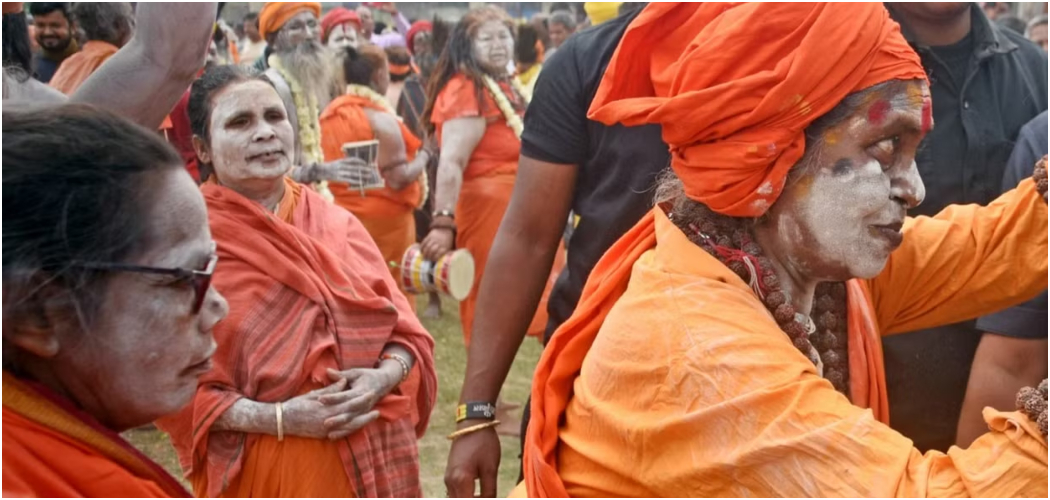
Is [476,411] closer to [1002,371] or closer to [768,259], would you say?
[768,259]

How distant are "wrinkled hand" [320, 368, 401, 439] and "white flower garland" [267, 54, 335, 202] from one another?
2638 mm

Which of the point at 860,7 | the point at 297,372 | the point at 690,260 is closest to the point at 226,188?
the point at 297,372

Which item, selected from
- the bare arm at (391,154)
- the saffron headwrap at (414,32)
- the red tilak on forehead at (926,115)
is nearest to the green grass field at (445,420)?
the bare arm at (391,154)

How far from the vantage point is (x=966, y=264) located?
2.77 metres

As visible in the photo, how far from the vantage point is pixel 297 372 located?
355 centimetres

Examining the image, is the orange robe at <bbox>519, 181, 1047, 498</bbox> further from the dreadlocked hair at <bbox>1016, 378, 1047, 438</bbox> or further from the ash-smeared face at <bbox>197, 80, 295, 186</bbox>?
the ash-smeared face at <bbox>197, 80, 295, 186</bbox>

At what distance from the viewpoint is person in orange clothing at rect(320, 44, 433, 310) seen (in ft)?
24.4

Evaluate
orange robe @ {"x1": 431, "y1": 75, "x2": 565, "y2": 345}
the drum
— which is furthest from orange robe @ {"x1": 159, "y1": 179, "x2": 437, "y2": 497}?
orange robe @ {"x1": 431, "y1": 75, "x2": 565, "y2": 345}

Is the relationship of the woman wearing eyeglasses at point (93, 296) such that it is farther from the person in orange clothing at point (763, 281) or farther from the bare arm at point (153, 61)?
the bare arm at point (153, 61)

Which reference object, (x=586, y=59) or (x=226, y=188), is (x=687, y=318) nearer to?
(x=586, y=59)

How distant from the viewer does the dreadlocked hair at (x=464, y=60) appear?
7215 millimetres

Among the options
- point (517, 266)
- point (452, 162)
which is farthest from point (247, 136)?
point (452, 162)

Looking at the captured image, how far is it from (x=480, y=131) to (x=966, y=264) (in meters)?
4.62

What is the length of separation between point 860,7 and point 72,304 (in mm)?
1544
